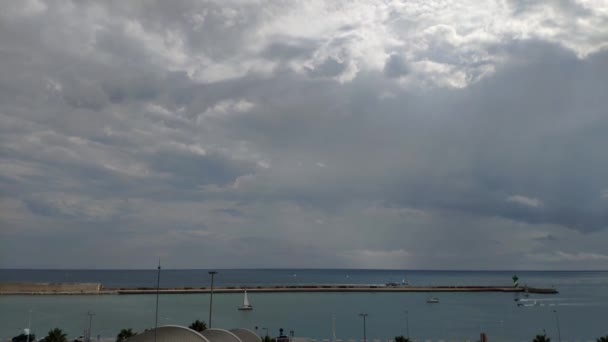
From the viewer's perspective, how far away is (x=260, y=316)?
469 ft

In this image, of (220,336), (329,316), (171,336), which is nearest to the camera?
(171,336)

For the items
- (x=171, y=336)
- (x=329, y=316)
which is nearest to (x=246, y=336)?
(x=171, y=336)

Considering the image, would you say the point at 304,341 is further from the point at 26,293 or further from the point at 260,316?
the point at 26,293

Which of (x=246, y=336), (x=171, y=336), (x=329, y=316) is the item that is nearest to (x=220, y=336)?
(x=246, y=336)

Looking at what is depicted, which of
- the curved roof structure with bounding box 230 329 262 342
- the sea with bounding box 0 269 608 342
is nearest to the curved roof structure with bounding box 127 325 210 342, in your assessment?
the curved roof structure with bounding box 230 329 262 342

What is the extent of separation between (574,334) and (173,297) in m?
139

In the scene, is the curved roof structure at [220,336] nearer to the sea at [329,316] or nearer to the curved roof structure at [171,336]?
the curved roof structure at [171,336]

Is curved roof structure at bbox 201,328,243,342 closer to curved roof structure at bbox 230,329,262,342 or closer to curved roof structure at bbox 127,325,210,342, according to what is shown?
curved roof structure at bbox 230,329,262,342

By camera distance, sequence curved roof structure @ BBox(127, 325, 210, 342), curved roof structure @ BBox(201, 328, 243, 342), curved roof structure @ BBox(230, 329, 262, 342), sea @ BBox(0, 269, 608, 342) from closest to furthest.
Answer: curved roof structure @ BBox(127, 325, 210, 342)
curved roof structure @ BBox(201, 328, 243, 342)
curved roof structure @ BBox(230, 329, 262, 342)
sea @ BBox(0, 269, 608, 342)

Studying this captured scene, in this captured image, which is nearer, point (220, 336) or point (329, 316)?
point (220, 336)

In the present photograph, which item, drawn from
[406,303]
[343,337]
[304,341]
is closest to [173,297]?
[406,303]

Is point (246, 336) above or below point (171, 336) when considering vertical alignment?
below

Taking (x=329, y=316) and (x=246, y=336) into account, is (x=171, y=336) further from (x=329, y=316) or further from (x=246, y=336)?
(x=329, y=316)

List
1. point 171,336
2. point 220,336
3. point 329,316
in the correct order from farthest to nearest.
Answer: point 329,316
point 220,336
point 171,336
